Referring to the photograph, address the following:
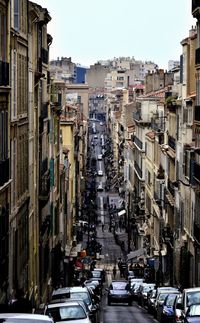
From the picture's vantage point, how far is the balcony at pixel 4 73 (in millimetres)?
31536

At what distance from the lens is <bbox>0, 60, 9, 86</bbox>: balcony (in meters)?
31.5

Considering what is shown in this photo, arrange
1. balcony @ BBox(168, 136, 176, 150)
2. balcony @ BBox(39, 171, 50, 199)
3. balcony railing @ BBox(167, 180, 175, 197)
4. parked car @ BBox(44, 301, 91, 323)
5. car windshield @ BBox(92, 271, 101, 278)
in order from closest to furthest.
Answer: parked car @ BBox(44, 301, 91, 323), balcony @ BBox(39, 171, 50, 199), balcony railing @ BBox(167, 180, 175, 197), balcony @ BBox(168, 136, 176, 150), car windshield @ BBox(92, 271, 101, 278)

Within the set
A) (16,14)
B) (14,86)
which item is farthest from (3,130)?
(16,14)

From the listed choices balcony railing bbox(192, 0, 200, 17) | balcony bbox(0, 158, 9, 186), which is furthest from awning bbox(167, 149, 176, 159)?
balcony bbox(0, 158, 9, 186)

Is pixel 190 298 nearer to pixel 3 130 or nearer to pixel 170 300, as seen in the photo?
pixel 3 130

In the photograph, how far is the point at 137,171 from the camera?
420 feet

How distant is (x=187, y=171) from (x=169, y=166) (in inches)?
684

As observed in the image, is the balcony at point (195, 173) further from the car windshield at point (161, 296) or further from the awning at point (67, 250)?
the awning at point (67, 250)

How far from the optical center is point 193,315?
25.0 meters

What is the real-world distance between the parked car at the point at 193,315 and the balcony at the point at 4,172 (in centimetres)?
839

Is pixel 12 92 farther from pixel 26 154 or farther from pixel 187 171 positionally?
pixel 187 171

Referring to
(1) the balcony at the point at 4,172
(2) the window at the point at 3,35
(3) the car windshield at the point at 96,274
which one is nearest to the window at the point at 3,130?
(1) the balcony at the point at 4,172

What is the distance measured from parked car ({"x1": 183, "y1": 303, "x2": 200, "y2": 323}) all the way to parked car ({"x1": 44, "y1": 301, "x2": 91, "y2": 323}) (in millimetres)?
2564

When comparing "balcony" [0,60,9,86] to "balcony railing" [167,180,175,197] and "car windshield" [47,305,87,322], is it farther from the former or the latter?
"balcony railing" [167,180,175,197]
